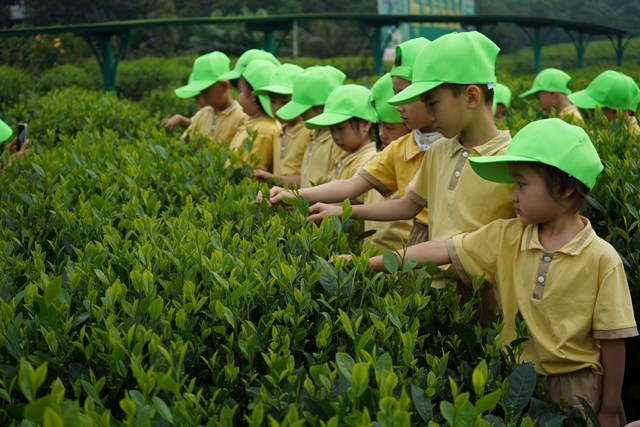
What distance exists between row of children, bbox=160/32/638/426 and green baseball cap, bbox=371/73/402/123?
1.19 ft

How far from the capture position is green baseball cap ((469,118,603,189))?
2664mm

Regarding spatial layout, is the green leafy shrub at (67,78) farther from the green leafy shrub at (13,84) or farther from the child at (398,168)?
the child at (398,168)

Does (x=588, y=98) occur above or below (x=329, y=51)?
above

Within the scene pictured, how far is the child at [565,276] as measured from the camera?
2658mm

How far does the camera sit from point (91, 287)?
7.91 ft

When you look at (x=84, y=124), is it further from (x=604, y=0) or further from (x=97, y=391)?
(x=604, y=0)

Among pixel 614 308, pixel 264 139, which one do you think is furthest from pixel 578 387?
pixel 264 139

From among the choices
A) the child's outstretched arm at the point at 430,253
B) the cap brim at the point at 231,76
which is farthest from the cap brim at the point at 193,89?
the child's outstretched arm at the point at 430,253

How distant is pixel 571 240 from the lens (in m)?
2.71

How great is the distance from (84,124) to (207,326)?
5124 mm

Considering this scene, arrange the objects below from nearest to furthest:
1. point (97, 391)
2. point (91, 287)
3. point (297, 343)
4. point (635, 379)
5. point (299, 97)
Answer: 1. point (97, 391)
2. point (297, 343)
3. point (91, 287)
4. point (635, 379)
5. point (299, 97)

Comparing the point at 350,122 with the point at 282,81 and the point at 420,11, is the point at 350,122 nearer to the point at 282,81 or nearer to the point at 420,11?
the point at 282,81

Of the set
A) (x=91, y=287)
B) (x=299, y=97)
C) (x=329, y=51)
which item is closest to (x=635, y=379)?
(x=91, y=287)

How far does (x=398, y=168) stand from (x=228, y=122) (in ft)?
10.7
